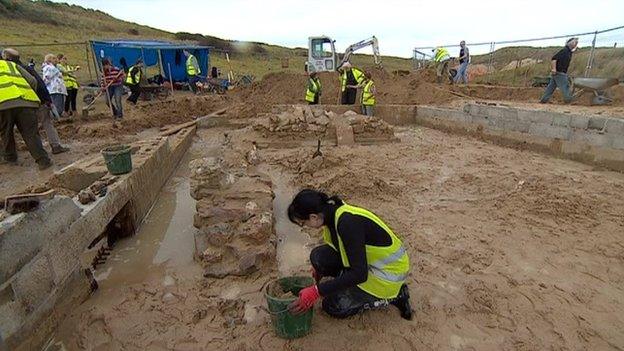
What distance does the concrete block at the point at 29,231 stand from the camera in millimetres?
2258

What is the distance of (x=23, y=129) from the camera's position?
18.8 ft

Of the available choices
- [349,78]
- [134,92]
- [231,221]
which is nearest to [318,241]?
[231,221]

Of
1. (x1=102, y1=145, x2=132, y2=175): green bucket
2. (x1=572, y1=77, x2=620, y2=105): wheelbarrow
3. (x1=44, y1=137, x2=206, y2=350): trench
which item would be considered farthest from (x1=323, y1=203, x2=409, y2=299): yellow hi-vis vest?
(x1=572, y1=77, x2=620, y2=105): wheelbarrow

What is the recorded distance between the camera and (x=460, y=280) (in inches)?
130

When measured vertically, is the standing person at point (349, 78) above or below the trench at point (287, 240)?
above

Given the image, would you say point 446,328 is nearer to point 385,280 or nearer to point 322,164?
point 385,280

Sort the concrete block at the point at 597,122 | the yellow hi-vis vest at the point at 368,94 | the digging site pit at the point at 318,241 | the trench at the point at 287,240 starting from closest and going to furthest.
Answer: the digging site pit at the point at 318,241 → the trench at the point at 287,240 → the concrete block at the point at 597,122 → the yellow hi-vis vest at the point at 368,94

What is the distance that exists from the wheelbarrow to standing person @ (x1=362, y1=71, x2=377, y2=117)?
472 centimetres

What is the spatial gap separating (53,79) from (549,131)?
10.7m

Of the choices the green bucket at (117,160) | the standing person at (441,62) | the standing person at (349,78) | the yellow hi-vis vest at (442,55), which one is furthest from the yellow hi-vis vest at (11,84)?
the yellow hi-vis vest at (442,55)

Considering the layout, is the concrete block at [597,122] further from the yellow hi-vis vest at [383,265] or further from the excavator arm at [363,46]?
the excavator arm at [363,46]

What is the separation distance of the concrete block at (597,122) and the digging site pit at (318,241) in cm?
2

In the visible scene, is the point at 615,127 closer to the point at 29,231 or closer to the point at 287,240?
the point at 287,240

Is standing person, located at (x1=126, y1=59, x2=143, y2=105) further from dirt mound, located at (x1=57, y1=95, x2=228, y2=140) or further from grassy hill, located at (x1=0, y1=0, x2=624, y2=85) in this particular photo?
grassy hill, located at (x1=0, y1=0, x2=624, y2=85)
